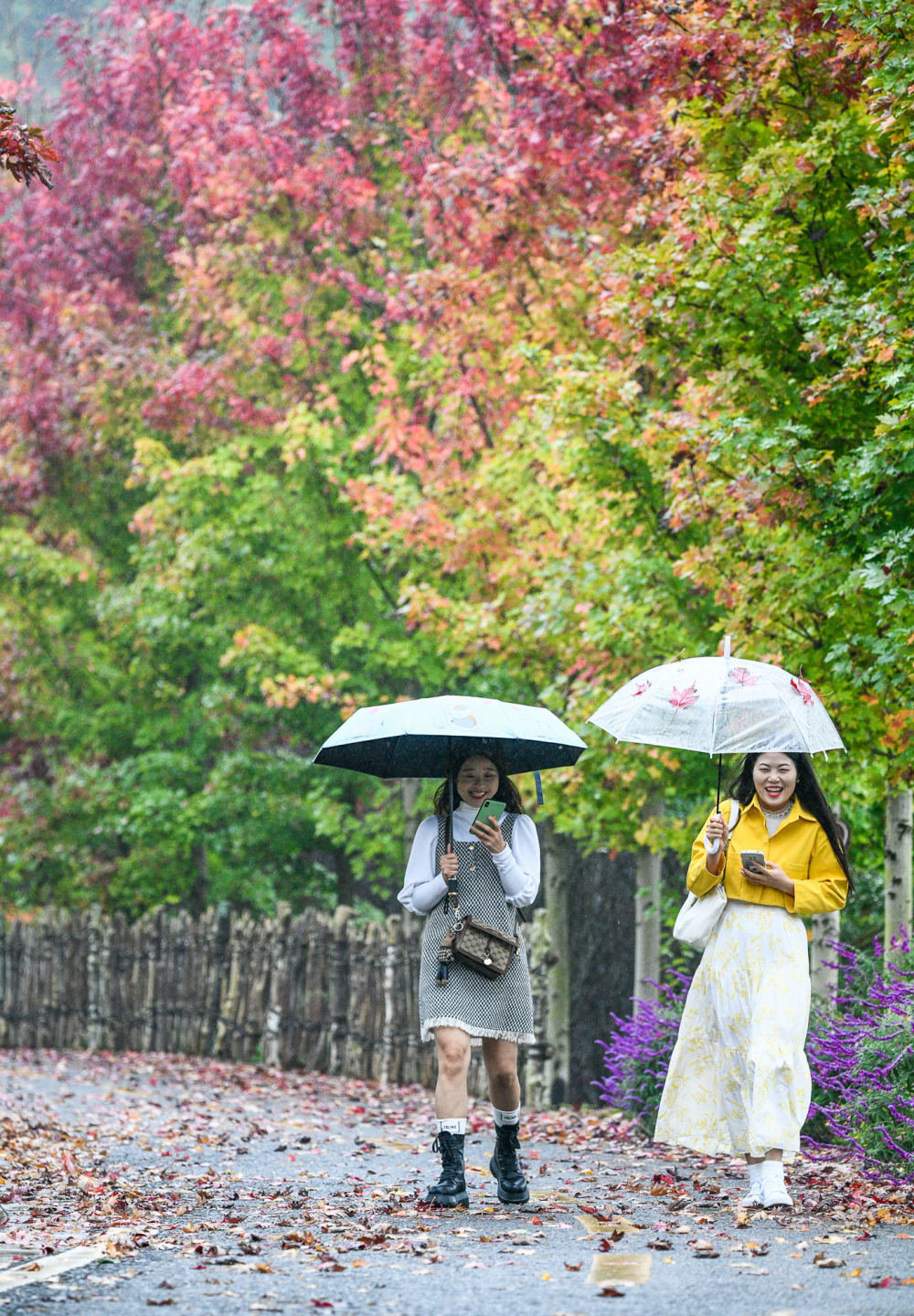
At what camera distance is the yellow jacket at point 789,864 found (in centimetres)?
636

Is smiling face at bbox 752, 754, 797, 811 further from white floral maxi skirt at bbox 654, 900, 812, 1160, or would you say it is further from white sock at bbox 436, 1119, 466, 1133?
white sock at bbox 436, 1119, 466, 1133

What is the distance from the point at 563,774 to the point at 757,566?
3.06 meters

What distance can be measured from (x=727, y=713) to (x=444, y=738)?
1273 mm

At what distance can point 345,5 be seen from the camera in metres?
17.7

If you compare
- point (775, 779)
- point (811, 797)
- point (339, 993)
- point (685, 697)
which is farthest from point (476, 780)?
point (339, 993)

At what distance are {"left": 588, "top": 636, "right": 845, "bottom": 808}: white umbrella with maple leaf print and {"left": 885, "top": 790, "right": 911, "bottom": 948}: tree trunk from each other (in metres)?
3.27

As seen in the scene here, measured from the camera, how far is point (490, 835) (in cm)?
666

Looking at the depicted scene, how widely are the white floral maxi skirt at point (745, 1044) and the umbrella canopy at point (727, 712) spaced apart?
665mm

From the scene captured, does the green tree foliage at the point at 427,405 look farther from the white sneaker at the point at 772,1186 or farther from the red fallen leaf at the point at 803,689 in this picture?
the white sneaker at the point at 772,1186

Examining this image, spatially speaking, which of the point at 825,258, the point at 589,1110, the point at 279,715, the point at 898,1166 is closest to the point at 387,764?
the point at 898,1166

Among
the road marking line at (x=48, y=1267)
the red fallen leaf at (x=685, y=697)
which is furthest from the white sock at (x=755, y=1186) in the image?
the road marking line at (x=48, y=1267)

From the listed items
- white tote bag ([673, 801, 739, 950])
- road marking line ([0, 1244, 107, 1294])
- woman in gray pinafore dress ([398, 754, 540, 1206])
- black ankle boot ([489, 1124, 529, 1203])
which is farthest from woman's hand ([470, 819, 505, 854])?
road marking line ([0, 1244, 107, 1294])

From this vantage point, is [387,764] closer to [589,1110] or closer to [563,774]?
[563,774]

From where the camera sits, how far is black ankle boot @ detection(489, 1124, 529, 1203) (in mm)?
6648
